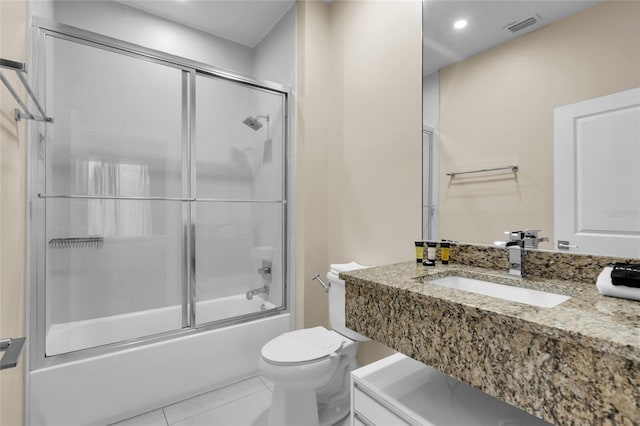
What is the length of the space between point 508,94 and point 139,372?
2.31m

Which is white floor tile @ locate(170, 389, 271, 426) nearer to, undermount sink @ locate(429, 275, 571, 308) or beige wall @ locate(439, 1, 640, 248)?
undermount sink @ locate(429, 275, 571, 308)

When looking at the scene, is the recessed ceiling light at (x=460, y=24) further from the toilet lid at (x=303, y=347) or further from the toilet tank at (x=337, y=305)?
the toilet lid at (x=303, y=347)

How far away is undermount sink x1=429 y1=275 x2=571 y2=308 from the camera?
94cm

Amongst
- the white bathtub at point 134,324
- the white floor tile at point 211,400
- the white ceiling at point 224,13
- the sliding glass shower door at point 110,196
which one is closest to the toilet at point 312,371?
the white floor tile at point 211,400

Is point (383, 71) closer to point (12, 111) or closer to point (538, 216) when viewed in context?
point (538, 216)

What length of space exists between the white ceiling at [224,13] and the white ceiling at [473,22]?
127 centimetres

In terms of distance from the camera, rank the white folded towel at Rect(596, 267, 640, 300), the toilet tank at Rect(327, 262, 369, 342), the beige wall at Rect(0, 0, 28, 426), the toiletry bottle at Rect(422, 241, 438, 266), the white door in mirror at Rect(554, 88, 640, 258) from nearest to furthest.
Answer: the white folded towel at Rect(596, 267, 640, 300) → the white door in mirror at Rect(554, 88, 640, 258) → the beige wall at Rect(0, 0, 28, 426) → the toiletry bottle at Rect(422, 241, 438, 266) → the toilet tank at Rect(327, 262, 369, 342)

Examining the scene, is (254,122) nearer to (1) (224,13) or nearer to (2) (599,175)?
(1) (224,13)

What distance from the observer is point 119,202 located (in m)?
1.84

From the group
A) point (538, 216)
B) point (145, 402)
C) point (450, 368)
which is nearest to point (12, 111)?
point (145, 402)

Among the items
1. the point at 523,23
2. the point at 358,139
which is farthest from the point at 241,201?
the point at 523,23

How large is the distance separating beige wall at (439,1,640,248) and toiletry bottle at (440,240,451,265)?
9 centimetres

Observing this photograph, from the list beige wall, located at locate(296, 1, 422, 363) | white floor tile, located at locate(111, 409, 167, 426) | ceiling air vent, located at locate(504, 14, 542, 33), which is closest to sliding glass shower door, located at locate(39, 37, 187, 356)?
white floor tile, located at locate(111, 409, 167, 426)

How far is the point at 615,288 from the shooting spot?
79 centimetres
